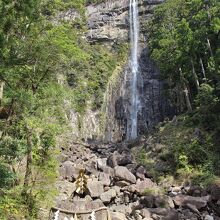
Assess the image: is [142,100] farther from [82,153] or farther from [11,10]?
[11,10]

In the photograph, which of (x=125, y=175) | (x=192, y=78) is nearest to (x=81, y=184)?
(x=125, y=175)

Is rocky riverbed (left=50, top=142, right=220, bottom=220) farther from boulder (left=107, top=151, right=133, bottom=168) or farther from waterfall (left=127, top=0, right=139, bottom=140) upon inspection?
waterfall (left=127, top=0, right=139, bottom=140)

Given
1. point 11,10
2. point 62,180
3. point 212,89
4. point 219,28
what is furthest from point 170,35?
point 11,10

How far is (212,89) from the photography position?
62.2 ft

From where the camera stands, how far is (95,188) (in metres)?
13.8

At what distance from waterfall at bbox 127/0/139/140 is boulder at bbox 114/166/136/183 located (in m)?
13.8

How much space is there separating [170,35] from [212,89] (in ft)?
28.9

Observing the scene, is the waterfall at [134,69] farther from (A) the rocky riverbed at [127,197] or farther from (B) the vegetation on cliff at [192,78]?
(A) the rocky riverbed at [127,197]

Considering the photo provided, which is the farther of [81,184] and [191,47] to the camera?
[191,47]

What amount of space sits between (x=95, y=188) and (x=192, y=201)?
377 centimetres

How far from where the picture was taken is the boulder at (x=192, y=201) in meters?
12.5

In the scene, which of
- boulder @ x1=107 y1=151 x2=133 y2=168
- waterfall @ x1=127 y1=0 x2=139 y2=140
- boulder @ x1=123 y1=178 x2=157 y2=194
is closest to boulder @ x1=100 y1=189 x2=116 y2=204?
boulder @ x1=123 y1=178 x2=157 y2=194

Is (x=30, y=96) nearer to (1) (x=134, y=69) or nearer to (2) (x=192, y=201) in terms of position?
(2) (x=192, y=201)

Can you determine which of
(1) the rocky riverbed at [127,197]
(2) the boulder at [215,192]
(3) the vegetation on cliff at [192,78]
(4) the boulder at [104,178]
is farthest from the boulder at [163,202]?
(3) the vegetation on cliff at [192,78]
